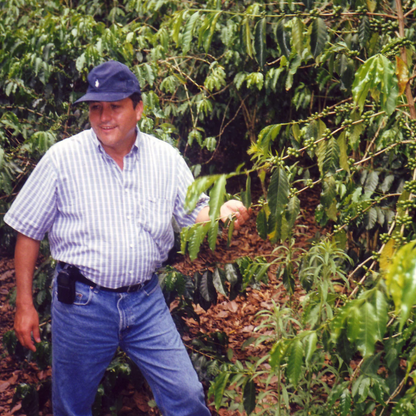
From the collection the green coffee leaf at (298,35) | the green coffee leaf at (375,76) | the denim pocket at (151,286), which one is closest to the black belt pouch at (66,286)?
the denim pocket at (151,286)

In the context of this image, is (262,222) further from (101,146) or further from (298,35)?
(101,146)

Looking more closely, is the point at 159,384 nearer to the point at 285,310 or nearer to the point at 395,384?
the point at 285,310

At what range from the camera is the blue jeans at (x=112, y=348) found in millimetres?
2375

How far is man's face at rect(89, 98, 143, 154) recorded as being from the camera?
7.92 ft

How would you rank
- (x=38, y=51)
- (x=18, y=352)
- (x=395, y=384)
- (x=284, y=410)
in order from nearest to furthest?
(x=395, y=384) → (x=284, y=410) → (x=18, y=352) → (x=38, y=51)

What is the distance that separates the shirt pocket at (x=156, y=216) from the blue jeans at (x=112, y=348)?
0.30 metres

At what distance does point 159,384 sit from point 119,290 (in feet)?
1.58

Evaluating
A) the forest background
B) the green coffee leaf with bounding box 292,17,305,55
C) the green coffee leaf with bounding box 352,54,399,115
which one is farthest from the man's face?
the green coffee leaf with bounding box 352,54,399,115

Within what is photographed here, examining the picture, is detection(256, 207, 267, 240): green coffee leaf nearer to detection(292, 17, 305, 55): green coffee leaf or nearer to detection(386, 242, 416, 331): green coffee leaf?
detection(292, 17, 305, 55): green coffee leaf

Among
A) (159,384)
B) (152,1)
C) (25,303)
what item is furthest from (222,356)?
(152,1)

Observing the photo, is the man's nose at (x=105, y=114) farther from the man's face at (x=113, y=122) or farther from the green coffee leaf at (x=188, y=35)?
the green coffee leaf at (x=188, y=35)

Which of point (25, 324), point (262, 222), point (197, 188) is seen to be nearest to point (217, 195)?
point (197, 188)

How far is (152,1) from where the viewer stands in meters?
4.52

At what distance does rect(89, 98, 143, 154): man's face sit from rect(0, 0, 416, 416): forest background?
420mm
